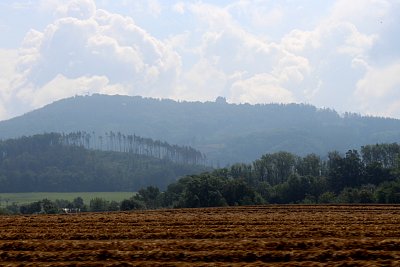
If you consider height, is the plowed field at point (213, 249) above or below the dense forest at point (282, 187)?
below

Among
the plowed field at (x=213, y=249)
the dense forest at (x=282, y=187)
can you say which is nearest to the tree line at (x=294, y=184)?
the dense forest at (x=282, y=187)

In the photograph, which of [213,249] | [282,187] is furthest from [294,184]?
[213,249]

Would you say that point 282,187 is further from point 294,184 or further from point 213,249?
point 213,249

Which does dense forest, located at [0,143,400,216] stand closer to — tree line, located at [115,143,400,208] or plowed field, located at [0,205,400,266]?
tree line, located at [115,143,400,208]

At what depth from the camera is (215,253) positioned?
1864 centimetres

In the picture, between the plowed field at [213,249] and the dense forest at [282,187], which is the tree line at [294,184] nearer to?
the dense forest at [282,187]

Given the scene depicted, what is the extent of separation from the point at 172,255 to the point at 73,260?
3265 mm

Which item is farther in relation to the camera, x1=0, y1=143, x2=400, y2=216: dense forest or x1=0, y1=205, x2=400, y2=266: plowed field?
x1=0, y1=143, x2=400, y2=216: dense forest

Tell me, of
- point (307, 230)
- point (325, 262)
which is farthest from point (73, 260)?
point (307, 230)

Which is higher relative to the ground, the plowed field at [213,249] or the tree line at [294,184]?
the tree line at [294,184]

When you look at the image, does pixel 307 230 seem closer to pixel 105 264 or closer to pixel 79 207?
pixel 105 264

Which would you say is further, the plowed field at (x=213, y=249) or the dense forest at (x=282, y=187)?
the dense forest at (x=282, y=187)

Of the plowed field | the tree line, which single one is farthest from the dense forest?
the plowed field

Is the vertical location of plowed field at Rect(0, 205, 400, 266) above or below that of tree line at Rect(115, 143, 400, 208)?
below
